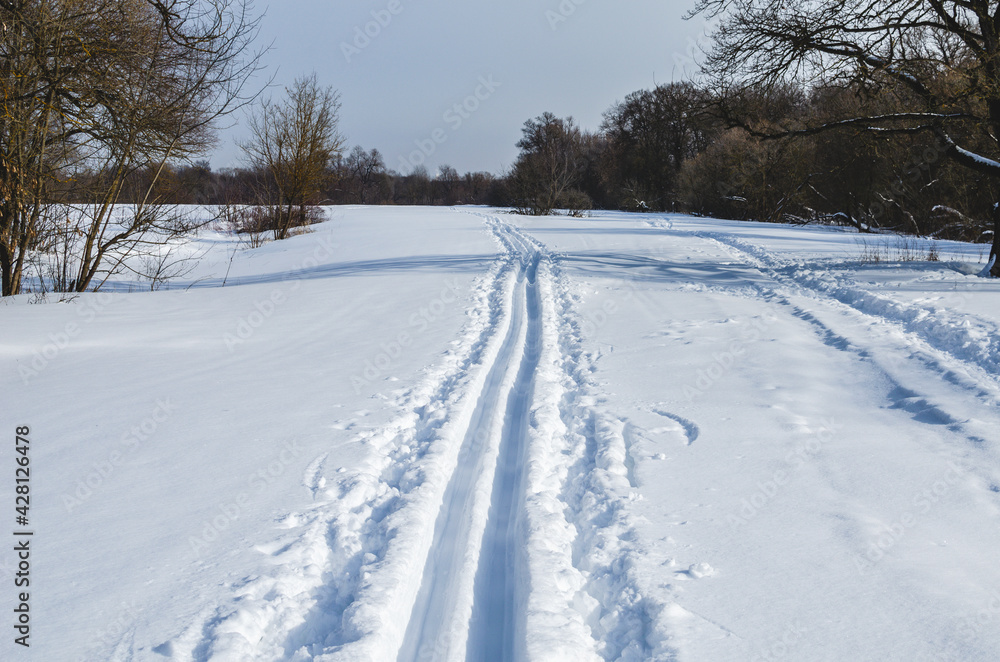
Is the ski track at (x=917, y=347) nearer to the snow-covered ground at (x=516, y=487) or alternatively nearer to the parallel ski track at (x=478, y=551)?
the snow-covered ground at (x=516, y=487)

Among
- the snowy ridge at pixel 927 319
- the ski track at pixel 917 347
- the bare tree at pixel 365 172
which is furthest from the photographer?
the bare tree at pixel 365 172

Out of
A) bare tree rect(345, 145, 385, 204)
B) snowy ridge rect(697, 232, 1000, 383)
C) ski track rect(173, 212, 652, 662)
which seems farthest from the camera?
bare tree rect(345, 145, 385, 204)

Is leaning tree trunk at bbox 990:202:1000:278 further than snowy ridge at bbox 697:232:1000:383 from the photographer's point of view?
Yes

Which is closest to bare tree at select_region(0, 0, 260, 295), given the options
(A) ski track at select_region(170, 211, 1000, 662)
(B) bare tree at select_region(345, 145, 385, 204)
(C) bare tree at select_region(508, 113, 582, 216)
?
(A) ski track at select_region(170, 211, 1000, 662)

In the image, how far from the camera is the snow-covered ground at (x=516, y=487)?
2.22 meters

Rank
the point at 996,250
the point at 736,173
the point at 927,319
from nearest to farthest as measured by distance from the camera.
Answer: the point at 927,319, the point at 996,250, the point at 736,173

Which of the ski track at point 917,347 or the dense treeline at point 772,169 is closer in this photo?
the ski track at point 917,347

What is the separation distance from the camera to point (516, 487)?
11.0ft

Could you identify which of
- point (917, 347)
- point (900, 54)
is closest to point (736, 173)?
point (900, 54)

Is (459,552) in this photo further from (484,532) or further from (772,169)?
(772,169)

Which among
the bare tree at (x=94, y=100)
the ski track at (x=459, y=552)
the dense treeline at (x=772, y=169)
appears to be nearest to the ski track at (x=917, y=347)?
the ski track at (x=459, y=552)

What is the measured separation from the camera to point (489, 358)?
5.74m

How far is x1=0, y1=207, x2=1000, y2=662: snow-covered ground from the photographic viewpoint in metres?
2.22

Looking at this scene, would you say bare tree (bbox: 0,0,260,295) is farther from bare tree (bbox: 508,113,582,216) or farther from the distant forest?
bare tree (bbox: 508,113,582,216)
